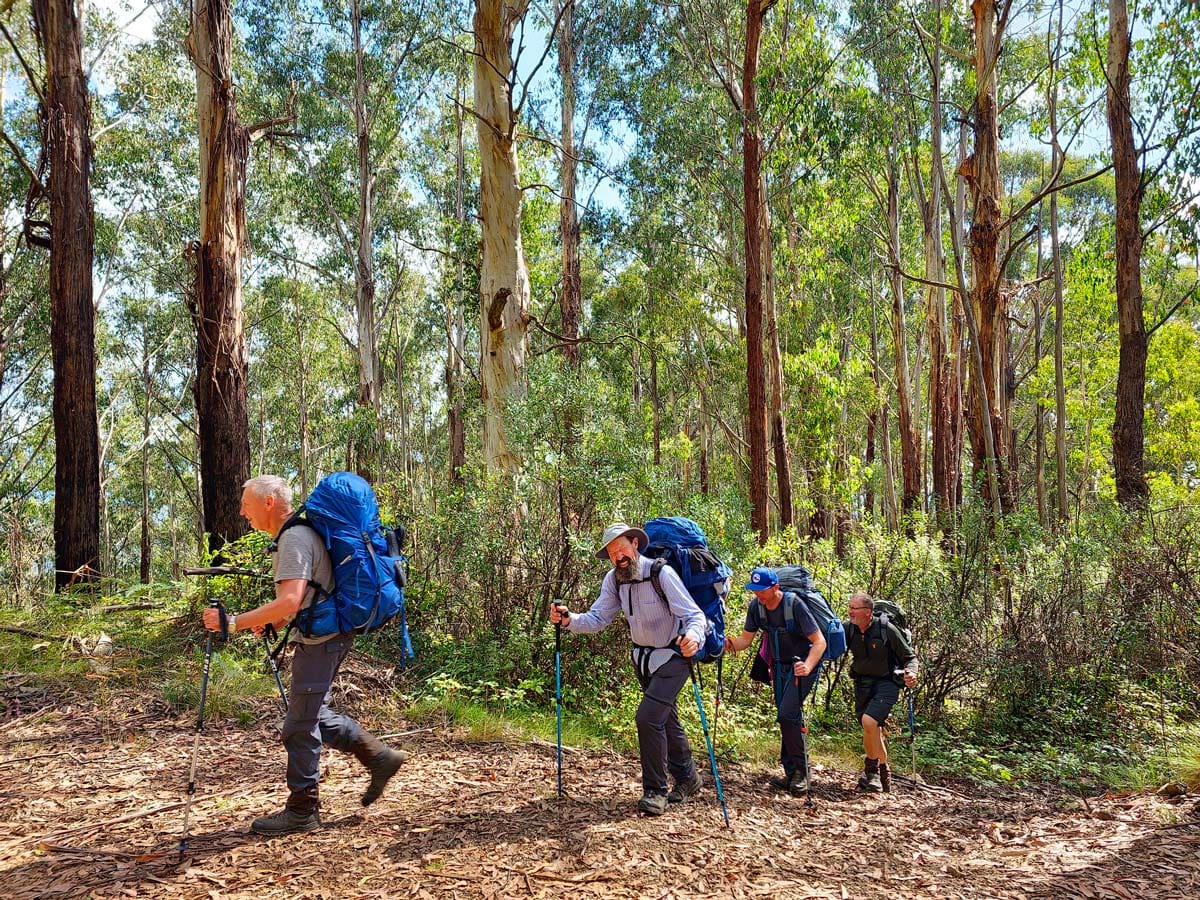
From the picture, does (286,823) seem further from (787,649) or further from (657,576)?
(787,649)

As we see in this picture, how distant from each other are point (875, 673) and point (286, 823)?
13.4 ft

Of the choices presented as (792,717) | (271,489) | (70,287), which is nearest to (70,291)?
(70,287)

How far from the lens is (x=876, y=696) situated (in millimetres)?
5742

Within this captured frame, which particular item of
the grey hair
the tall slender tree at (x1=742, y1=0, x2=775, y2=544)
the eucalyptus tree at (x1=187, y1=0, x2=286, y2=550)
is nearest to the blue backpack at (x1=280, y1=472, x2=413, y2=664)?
the grey hair

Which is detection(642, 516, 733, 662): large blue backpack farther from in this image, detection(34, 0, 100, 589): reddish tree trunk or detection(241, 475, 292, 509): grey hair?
detection(34, 0, 100, 589): reddish tree trunk

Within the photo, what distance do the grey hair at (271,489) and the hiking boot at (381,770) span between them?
4.33 feet

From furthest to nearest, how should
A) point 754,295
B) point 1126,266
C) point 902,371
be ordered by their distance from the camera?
1. point 902,371
2. point 754,295
3. point 1126,266

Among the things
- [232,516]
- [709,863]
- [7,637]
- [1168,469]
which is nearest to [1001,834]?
[709,863]

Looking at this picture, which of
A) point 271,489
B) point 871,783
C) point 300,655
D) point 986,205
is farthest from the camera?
point 986,205

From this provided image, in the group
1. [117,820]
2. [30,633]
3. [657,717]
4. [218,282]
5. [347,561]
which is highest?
[218,282]

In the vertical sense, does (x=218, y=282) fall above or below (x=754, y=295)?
below

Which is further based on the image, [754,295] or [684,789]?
[754,295]

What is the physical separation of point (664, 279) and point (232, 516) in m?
16.9

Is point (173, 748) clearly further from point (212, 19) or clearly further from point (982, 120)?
point (982, 120)
